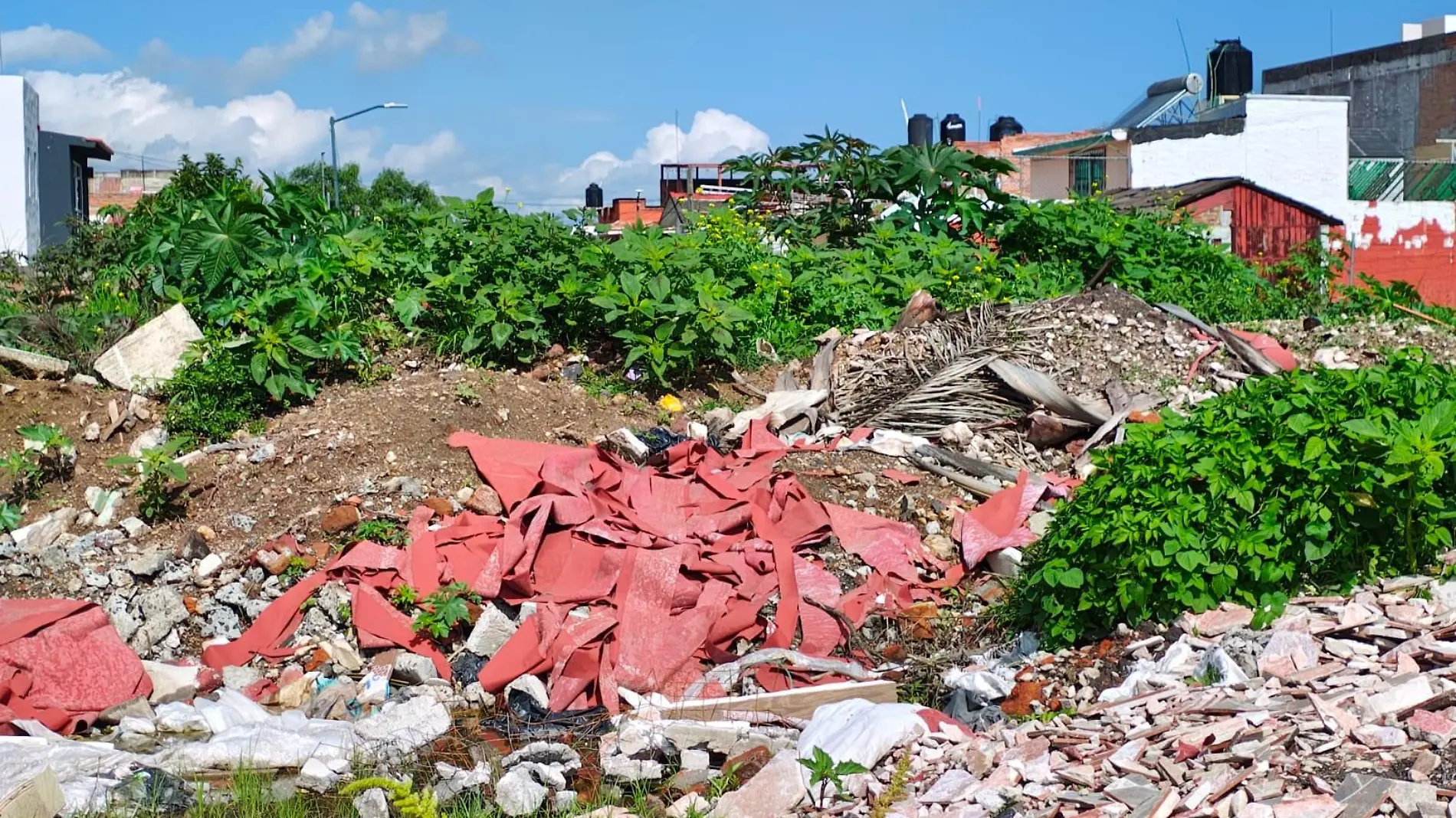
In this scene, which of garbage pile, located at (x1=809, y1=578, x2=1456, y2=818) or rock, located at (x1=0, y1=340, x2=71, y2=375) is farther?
rock, located at (x1=0, y1=340, x2=71, y2=375)

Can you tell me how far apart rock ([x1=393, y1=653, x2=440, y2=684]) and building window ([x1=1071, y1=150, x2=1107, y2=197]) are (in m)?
21.2

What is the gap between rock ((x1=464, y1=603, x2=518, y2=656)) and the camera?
5.45 metres

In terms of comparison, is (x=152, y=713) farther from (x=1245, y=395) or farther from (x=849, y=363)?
(x=849, y=363)

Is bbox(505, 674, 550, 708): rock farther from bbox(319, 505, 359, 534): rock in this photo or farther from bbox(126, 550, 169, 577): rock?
bbox(126, 550, 169, 577): rock

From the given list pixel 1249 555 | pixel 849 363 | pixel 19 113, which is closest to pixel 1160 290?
pixel 849 363

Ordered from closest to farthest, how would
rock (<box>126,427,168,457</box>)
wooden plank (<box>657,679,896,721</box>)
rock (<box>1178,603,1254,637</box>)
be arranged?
rock (<box>1178,603,1254,637</box>)
wooden plank (<box>657,679,896,721</box>)
rock (<box>126,427,168,457</box>)

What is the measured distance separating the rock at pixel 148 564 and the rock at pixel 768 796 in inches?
136

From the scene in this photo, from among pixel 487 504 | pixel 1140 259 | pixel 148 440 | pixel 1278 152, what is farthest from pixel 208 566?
pixel 1278 152

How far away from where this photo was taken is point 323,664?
5453 mm

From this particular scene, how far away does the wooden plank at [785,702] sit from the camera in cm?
469

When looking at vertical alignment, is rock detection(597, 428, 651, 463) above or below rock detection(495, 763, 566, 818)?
above

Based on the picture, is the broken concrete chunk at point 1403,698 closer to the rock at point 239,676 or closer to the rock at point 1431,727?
the rock at point 1431,727

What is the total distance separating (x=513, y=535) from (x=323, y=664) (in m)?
0.96

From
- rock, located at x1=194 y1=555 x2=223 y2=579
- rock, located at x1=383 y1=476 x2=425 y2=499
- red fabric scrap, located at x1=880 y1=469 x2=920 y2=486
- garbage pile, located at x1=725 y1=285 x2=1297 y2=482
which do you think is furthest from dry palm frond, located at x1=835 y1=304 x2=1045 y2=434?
rock, located at x1=194 y1=555 x2=223 y2=579
